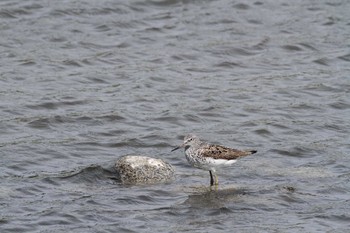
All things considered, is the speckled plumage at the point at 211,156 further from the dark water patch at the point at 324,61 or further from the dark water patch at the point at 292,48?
the dark water patch at the point at 292,48

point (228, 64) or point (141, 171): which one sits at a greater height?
point (141, 171)

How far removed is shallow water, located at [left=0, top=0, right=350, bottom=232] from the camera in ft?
41.5

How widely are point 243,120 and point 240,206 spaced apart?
428 centimetres

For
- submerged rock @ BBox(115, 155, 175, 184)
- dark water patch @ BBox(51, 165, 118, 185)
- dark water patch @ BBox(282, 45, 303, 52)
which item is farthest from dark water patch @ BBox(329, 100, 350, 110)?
dark water patch @ BBox(51, 165, 118, 185)

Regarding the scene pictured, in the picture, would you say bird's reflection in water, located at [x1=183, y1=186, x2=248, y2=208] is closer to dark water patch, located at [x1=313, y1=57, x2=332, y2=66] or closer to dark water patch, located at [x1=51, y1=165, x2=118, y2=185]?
dark water patch, located at [x1=51, y1=165, x2=118, y2=185]

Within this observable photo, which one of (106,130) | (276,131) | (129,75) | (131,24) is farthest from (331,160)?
(131,24)

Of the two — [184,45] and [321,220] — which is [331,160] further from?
[184,45]

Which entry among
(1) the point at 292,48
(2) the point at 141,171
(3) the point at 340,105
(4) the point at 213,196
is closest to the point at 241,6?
(1) the point at 292,48

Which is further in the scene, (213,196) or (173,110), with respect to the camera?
(173,110)

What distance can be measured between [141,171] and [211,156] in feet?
3.58

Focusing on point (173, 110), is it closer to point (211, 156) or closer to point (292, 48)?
point (211, 156)

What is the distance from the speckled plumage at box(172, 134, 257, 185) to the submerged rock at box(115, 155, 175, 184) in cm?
48

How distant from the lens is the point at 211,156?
13.8 metres

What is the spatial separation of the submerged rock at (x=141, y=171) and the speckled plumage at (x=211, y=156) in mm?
480
